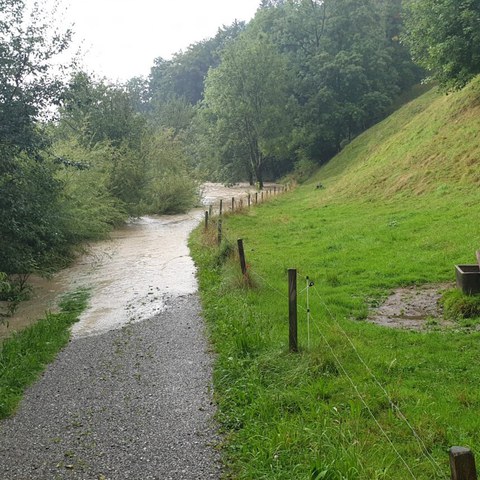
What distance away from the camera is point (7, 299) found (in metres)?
16.8

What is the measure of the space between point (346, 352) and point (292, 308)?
1.13 m

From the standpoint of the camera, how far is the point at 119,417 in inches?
308

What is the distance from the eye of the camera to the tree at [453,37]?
88.8 ft

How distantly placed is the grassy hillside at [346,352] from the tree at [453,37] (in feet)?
20.7

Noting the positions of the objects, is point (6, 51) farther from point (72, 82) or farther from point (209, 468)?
point (209, 468)

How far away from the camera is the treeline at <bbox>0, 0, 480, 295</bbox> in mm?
16219

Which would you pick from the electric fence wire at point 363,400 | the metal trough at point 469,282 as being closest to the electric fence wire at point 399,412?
the electric fence wire at point 363,400

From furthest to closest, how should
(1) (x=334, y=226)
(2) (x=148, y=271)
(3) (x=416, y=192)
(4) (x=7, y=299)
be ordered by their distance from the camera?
(3) (x=416, y=192) → (1) (x=334, y=226) → (2) (x=148, y=271) → (4) (x=7, y=299)

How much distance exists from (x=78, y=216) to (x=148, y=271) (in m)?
4.52

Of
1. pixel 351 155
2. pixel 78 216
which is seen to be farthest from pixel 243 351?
pixel 351 155

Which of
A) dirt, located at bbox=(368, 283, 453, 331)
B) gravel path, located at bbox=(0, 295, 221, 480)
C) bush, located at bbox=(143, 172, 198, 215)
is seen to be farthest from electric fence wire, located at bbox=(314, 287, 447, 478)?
bush, located at bbox=(143, 172, 198, 215)

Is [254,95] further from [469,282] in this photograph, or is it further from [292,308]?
[292,308]

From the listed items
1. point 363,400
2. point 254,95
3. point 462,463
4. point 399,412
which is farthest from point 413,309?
point 254,95

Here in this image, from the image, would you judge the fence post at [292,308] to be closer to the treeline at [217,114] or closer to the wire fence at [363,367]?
the wire fence at [363,367]
